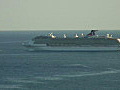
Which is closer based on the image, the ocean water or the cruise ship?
the ocean water

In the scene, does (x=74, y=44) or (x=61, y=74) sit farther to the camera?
(x=74, y=44)

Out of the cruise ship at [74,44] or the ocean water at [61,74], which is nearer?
the ocean water at [61,74]

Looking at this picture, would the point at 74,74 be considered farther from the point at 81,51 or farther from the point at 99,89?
the point at 81,51

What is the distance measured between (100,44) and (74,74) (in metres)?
66.0

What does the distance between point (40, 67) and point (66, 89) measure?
105 ft

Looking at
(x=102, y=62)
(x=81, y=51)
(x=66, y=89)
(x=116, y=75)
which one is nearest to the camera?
(x=66, y=89)

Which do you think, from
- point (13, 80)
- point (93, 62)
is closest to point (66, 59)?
point (93, 62)

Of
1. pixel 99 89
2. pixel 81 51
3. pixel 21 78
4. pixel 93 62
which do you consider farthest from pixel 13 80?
pixel 81 51

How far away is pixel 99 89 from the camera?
7175 cm

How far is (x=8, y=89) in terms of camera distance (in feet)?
236

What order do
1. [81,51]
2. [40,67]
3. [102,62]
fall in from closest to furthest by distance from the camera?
[40,67], [102,62], [81,51]

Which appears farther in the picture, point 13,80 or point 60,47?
point 60,47

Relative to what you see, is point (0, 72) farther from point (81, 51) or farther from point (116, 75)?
point (81, 51)

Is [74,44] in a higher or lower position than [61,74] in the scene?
higher
